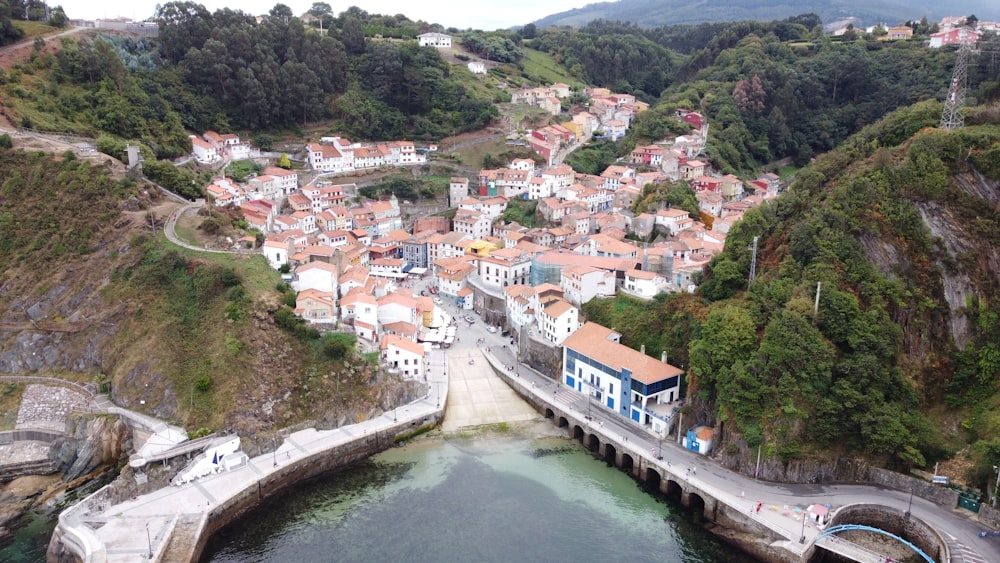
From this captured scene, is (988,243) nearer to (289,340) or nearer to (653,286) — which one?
(653,286)

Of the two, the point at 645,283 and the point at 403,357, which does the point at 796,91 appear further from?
the point at 403,357

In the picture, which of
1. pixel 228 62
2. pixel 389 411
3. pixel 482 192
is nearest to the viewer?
pixel 389 411

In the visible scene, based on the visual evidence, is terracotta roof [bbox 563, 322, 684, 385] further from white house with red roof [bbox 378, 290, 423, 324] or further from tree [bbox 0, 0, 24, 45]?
tree [bbox 0, 0, 24, 45]

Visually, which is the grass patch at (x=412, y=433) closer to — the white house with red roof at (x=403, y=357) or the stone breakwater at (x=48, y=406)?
the white house with red roof at (x=403, y=357)

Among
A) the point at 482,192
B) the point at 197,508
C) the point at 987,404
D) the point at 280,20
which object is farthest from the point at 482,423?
the point at 280,20

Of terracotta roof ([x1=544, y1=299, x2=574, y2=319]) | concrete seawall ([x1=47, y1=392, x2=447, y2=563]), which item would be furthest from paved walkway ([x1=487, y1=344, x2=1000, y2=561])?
concrete seawall ([x1=47, y1=392, x2=447, y2=563])

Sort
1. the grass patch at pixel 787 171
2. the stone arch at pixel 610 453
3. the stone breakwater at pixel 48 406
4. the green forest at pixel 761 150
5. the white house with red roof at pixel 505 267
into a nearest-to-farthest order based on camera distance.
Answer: the green forest at pixel 761 150 < the stone arch at pixel 610 453 < the stone breakwater at pixel 48 406 < the white house with red roof at pixel 505 267 < the grass patch at pixel 787 171

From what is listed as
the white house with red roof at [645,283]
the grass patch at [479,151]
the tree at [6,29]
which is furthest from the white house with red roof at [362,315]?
the tree at [6,29]
